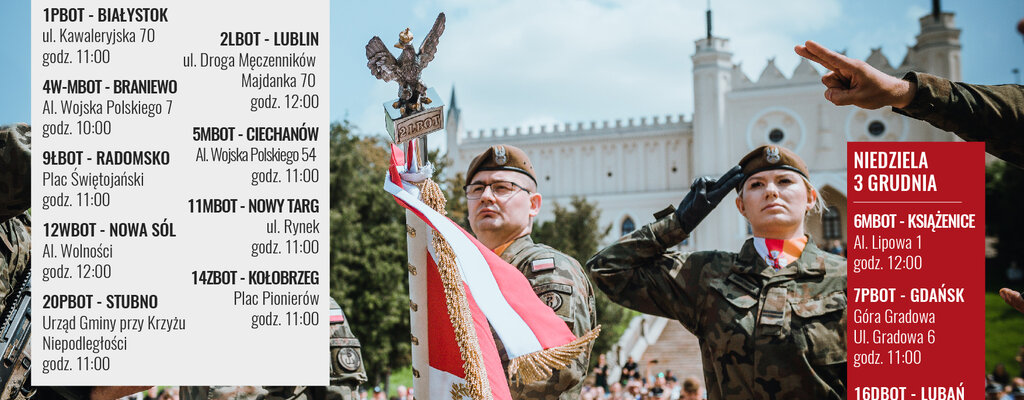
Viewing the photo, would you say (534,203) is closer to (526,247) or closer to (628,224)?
(526,247)

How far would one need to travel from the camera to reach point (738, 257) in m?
4.51

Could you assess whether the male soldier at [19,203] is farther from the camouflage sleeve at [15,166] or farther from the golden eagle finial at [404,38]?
the golden eagle finial at [404,38]

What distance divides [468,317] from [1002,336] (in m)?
31.6

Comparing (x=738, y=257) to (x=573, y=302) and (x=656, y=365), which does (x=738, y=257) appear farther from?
(x=656, y=365)

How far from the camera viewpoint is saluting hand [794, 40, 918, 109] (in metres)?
2.69

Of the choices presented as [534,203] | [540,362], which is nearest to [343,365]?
[540,362]

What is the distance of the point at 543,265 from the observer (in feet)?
14.4

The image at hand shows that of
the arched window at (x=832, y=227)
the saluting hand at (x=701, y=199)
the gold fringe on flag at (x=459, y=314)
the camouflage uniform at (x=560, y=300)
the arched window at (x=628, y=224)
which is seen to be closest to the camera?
the gold fringe on flag at (x=459, y=314)

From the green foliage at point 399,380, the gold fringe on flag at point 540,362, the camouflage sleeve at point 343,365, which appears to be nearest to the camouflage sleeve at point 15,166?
the camouflage sleeve at point 343,365

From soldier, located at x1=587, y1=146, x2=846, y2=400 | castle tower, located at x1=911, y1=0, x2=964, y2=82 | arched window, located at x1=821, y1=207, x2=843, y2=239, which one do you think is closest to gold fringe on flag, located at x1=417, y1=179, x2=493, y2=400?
soldier, located at x1=587, y1=146, x2=846, y2=400

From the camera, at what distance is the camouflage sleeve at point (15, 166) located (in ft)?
10.0

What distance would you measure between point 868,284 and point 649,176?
51671 mm

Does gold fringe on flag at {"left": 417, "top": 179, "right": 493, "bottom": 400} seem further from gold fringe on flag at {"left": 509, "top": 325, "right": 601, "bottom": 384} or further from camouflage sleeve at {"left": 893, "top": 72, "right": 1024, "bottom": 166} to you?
camouflage sleeve at {"left": 893, "top": 72, "right": 1024, "bottom": 166}

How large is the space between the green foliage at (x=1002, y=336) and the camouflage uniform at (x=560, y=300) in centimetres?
2582
